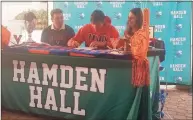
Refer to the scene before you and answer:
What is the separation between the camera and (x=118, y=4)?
364 centimetres

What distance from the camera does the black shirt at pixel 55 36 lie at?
294 centimetres

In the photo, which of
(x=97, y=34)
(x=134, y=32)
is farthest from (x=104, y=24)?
(x=134, y=32)

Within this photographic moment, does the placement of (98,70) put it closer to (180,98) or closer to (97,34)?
(97,34)

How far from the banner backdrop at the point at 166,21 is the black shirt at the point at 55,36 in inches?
17.4

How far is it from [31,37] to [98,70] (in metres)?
0.95

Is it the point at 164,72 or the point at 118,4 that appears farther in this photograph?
the point at 164,72

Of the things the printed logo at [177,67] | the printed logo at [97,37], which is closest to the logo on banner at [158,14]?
the printed logo at [177,67]

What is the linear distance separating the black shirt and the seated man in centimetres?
7

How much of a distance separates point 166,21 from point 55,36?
1702 mm

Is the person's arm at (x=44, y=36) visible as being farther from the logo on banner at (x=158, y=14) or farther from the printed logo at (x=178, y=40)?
the printed logo at (x=178, y=40)

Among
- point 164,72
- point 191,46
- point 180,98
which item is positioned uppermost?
point 191,46

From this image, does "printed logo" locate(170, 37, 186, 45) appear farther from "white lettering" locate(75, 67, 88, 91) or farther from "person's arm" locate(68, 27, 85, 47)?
"white lettering" locate(75, 67, 88, 91)

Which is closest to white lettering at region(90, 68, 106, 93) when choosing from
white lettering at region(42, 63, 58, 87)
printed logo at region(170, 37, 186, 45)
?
white lettering at region(42, 63, 58, 87)

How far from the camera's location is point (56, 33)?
9.68 ft
